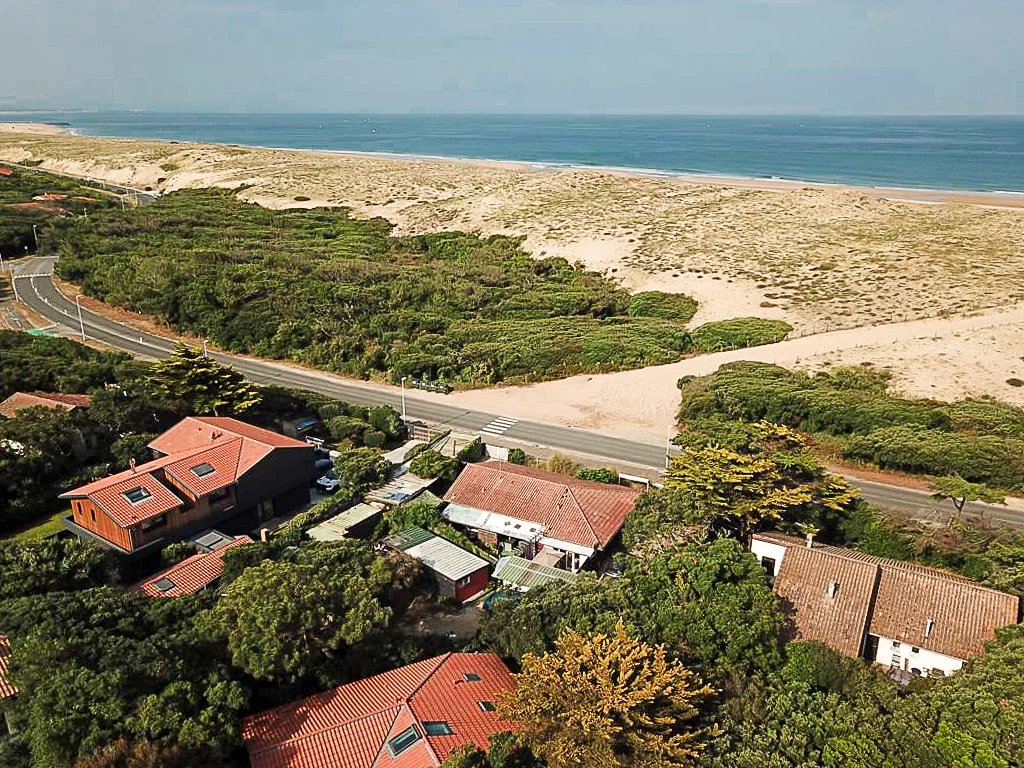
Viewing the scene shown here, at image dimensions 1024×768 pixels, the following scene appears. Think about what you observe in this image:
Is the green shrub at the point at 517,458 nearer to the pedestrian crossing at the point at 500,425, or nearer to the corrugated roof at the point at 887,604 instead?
the pedestrian crossing at the point at 500,425

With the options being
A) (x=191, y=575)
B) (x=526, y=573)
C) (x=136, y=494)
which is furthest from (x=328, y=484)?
(x=526, y=573)

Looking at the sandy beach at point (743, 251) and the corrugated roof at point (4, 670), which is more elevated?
the sandy beach at point (743, 251)

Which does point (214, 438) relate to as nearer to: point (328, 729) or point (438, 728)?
point (328, 729)

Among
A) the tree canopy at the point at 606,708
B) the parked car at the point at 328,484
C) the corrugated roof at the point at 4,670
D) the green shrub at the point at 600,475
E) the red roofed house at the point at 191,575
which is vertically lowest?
the parked car at the point at 328,484

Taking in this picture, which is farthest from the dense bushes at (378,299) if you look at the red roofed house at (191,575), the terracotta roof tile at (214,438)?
the red roofed house at (191,575)

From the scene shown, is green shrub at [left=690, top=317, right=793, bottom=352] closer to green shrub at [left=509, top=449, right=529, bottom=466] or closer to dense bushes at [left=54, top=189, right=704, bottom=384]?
dense bushes at [left=54, top=189, right=704, bottom=384]

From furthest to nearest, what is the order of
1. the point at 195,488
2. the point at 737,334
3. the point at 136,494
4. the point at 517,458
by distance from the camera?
the point at 737,334
the point at 517,458
the point at 195,488
the point at 136,494

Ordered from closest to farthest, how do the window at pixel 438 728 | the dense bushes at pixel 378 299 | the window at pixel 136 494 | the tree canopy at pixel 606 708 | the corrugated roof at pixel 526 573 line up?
the tree canopy at pixel 606 708 < the window at pixel 438 728 < the corrugated roof at pixel 526 573 < the window at pixel 136 494 < the dense bushes at pixel 378 299
